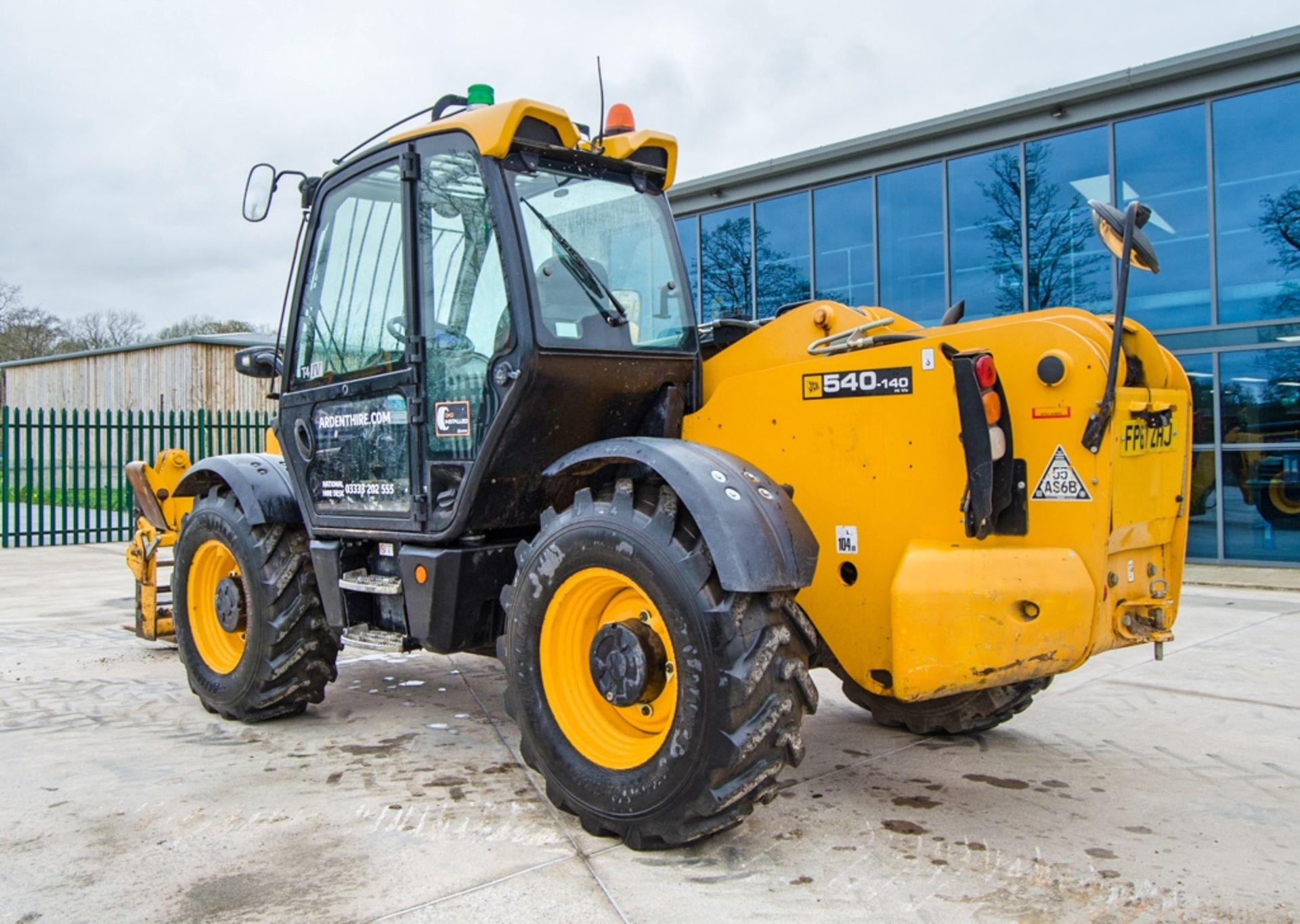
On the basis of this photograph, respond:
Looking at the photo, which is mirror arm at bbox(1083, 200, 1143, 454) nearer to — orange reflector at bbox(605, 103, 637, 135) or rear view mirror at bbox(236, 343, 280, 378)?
orange reflector at bbox(605, 103, 637, 135)

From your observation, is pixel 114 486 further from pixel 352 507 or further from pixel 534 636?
pixel 534 636

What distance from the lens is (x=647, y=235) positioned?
4.48 m

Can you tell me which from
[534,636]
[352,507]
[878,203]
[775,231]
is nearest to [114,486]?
[775,231]

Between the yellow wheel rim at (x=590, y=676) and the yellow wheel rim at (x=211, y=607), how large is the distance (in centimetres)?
235

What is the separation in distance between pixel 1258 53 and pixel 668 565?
10406 mm

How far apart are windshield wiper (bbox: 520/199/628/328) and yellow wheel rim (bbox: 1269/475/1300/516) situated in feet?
30.7

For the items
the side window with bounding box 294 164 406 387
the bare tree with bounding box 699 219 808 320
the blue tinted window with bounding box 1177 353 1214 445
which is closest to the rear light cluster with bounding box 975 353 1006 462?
Answer: the side window with bounding box 294 164 406 387

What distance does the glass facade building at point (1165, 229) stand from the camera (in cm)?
1085

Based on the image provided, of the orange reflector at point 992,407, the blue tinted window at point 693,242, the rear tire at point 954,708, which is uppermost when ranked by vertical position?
the blue tinted window at point 693,242

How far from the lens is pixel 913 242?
13.5 m

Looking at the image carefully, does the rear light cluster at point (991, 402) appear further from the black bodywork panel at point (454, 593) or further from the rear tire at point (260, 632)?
the rear tire at point (260, 632)

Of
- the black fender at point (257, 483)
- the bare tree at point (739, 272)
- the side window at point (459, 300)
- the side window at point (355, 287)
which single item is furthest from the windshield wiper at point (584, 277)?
the bare tree at point (739, 272)

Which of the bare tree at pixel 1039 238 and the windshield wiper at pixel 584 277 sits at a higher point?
the bare tree at pixel 1039 238

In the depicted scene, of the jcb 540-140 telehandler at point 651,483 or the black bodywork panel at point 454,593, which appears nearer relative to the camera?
the jcb 540-140 telehandler at point 651,483
